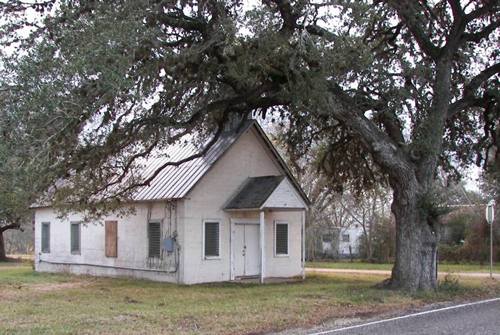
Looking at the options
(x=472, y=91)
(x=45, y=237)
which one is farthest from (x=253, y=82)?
(x=45, y=237)

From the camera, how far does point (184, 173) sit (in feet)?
75.1

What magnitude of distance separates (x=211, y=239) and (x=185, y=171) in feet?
8.38

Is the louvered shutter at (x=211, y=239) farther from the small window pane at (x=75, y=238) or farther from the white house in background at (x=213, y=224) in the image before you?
the small window pane at (x=75, y=238)

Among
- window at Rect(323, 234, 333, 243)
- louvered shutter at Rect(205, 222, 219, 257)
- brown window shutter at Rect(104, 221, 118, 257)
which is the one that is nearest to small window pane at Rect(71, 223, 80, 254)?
brown window shutter at Rect(104, 221, 118, 257)

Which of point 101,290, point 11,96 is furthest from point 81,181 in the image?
point 11,96

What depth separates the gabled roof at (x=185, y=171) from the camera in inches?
874

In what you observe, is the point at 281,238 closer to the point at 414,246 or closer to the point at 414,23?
the point at 414,246

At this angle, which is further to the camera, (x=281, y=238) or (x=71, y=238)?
(x=71, y=238)

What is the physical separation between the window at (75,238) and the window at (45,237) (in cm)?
222

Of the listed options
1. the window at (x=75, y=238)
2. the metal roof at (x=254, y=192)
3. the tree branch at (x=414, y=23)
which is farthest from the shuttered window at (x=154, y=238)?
the tree branch at (x=414, y=23)

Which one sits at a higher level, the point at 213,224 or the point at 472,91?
the point at 472,91

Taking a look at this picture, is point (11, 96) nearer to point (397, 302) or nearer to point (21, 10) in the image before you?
point (21, 10)

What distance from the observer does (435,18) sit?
18.8 metres

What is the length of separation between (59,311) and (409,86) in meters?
10.7
